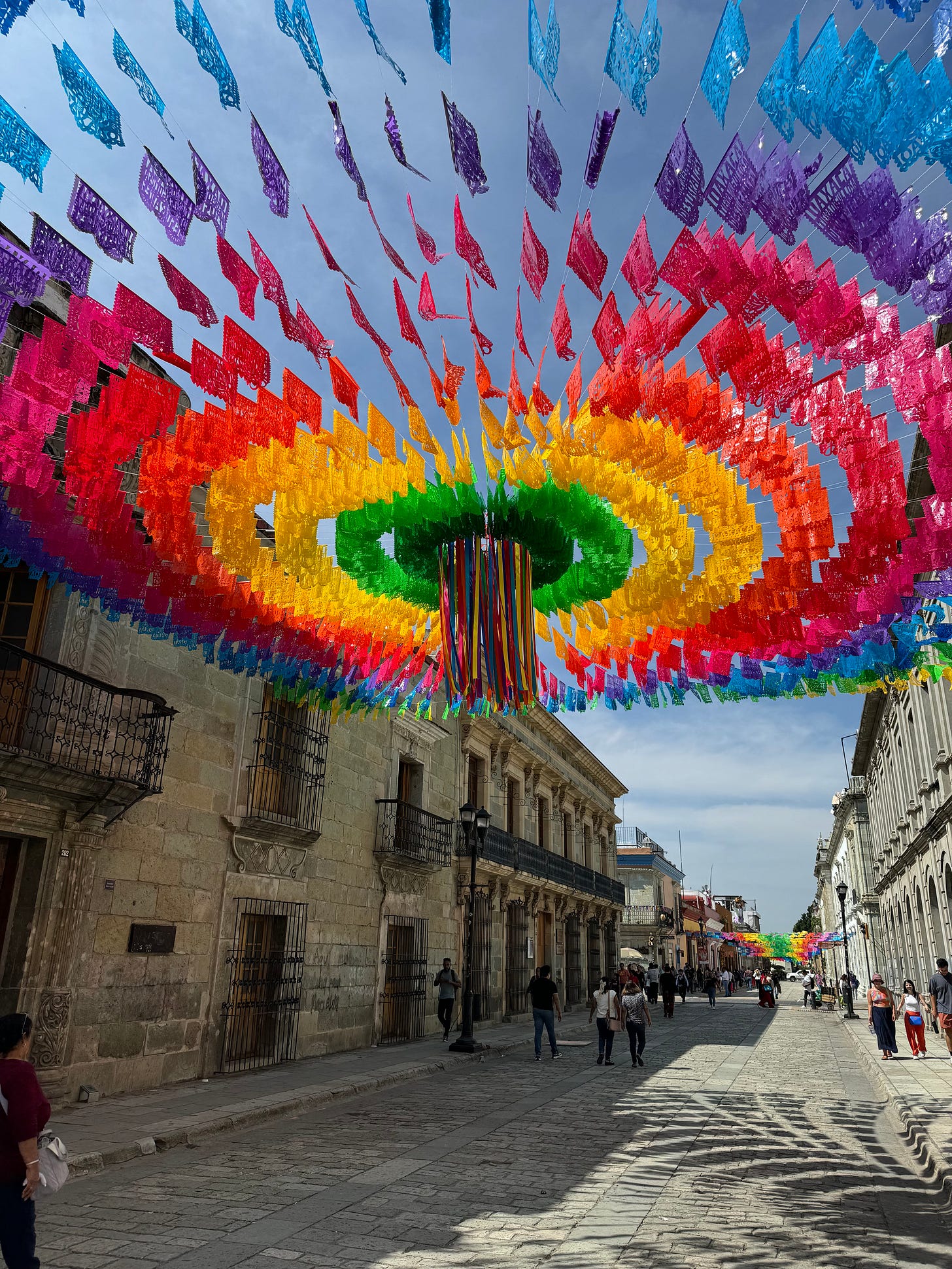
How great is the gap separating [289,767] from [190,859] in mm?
2057

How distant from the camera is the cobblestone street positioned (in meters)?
4.35

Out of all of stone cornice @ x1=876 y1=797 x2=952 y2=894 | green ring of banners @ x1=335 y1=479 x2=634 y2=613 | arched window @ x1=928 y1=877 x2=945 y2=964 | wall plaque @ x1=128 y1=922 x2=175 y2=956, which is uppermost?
green ring of banners @ x1=335 y1=479 x2=634 y2=613

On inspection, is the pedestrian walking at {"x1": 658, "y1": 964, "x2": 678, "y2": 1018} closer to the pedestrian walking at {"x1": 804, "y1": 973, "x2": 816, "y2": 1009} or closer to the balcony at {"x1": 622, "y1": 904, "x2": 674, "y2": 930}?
the pedestrian walking at {"x1": 804, "y1": 973, "x2": 816, "y2": 1009}

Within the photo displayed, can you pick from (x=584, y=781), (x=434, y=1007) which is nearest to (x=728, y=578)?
(x=434, y=1007)

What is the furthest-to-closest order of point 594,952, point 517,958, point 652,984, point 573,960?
point 594,952, point 652,984, point 573,960, point 517,958

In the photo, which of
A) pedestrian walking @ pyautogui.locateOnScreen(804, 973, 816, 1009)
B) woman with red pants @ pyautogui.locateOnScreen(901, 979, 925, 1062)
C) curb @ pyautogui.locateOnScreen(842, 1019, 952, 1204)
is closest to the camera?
curb @ pyautogui.locateOnScreen(842, 1019, 952, 1204)

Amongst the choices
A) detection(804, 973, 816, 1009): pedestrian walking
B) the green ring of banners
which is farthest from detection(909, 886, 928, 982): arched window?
the green ring of banners

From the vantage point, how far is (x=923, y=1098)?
30.2ft

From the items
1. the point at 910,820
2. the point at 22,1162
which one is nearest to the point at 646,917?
the point at 910,820

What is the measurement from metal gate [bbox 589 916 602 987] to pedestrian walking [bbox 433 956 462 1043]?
14.0 m

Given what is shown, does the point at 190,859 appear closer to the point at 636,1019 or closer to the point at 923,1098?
the point at 636,1019

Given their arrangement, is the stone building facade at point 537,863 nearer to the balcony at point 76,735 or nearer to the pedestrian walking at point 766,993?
the pedestrian walking at point 766,993

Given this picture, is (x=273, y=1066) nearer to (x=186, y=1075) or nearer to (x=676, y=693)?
(x=186, y=1075)

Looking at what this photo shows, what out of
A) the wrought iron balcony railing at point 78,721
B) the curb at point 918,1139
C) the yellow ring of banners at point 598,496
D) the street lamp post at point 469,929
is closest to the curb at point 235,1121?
the street lamp post at point 469,929
